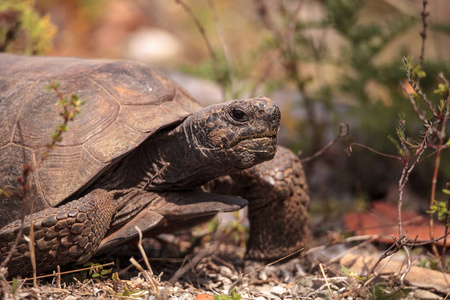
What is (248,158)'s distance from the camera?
8.29ft

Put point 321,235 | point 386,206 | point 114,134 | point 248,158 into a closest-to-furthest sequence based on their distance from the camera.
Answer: point 248,158
point 114,134
point 321,235
point 386,206

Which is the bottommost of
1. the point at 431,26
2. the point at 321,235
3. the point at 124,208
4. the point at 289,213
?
Result: the point at 321,235

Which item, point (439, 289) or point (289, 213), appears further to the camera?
point (289, 213)

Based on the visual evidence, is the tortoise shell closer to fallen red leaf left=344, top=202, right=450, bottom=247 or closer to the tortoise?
the tortoise

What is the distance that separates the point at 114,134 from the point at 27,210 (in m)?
0.62

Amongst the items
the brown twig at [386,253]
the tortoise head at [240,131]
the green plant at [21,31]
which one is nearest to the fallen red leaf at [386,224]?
the brown twig at [386,253]

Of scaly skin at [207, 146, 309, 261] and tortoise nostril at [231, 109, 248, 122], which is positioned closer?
tortoise nostril at [231, 109, 248, 122]

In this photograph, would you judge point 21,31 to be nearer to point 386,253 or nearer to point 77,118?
point 77,118

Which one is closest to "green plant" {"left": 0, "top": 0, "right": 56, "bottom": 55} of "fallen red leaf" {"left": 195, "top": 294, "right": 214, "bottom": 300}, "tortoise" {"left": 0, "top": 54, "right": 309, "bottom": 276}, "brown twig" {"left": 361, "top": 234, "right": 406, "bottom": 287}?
"tortoise" {"left": 0, "top": 54, "right": 309, "bottom": 276}

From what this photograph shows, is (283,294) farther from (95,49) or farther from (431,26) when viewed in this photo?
(95,49)

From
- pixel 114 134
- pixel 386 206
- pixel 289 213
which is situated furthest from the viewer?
pixel 386 206

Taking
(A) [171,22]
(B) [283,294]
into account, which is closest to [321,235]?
(B) [283,294]

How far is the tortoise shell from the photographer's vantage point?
2594 millimetres

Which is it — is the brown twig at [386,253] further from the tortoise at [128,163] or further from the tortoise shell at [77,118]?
the tortoise shell at [77,118]
